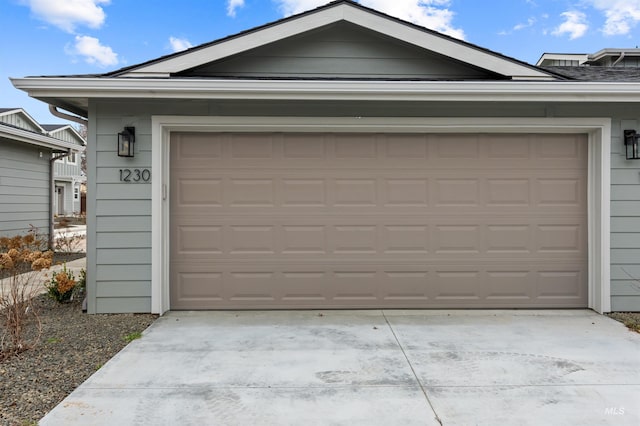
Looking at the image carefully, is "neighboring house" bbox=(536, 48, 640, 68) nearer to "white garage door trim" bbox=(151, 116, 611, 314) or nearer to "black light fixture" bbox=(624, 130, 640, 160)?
"black light fixture" bbox=(624, 130, 640, 160)

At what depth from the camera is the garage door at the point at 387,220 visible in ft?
16.2

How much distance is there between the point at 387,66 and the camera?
5.19m

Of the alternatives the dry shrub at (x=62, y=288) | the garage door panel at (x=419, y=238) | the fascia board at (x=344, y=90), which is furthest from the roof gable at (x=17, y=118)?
the garage door panel at (x=419, y=238)

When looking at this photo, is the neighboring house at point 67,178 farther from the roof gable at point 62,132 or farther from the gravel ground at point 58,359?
Answer: the gravel ground at point 58,359

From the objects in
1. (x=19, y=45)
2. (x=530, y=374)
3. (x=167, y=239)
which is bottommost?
(x=530, y=374)

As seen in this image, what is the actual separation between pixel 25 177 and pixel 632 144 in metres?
11.4

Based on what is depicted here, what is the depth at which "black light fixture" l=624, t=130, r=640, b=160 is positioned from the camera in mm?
4711

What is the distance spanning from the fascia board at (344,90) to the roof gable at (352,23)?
429 mm

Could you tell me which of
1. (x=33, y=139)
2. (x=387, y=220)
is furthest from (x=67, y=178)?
(x=387, y=220)

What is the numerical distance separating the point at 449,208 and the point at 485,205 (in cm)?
42

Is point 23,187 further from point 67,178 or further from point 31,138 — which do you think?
point 67,178

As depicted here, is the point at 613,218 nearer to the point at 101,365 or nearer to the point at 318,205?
the point at 318,205

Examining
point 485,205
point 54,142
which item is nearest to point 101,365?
point 485,205

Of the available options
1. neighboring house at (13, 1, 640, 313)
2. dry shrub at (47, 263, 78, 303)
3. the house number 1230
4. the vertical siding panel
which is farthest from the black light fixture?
the vertical siding panel
